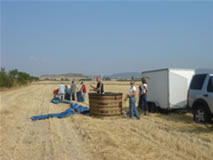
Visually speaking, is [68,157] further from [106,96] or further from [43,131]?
[106,96]

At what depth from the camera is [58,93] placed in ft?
60.8

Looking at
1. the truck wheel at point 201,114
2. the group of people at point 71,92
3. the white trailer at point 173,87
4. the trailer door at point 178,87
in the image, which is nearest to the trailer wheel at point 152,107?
the white trailer at point 173,87

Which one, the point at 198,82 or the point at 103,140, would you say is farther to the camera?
the point at 198,82

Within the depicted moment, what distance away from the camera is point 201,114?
29.5 feet

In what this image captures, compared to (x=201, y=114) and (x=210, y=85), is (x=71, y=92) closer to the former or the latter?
(x=201, y=114)

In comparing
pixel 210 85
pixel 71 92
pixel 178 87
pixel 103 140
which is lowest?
pixel 103 140

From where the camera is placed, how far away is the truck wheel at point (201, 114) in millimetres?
8734

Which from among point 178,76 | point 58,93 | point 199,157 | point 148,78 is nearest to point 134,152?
point 199,157

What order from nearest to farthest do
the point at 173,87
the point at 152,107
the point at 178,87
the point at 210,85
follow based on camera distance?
the point at 210,85, the point at 173,87, the point at 178,87, the point at 152,107

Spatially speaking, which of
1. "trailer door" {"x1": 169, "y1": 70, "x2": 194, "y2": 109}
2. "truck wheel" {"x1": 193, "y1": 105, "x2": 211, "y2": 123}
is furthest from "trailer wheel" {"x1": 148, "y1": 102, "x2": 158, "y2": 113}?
"truck wheel" {"x1": 193, "y1": 105, "x2": 211, "y2": 123}

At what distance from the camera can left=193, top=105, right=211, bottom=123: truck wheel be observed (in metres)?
8.73

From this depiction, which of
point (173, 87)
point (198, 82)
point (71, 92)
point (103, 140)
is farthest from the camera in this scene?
point (71, 92)

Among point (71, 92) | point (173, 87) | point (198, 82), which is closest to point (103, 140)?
point (198, 82)

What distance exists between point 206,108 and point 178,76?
282 cm
